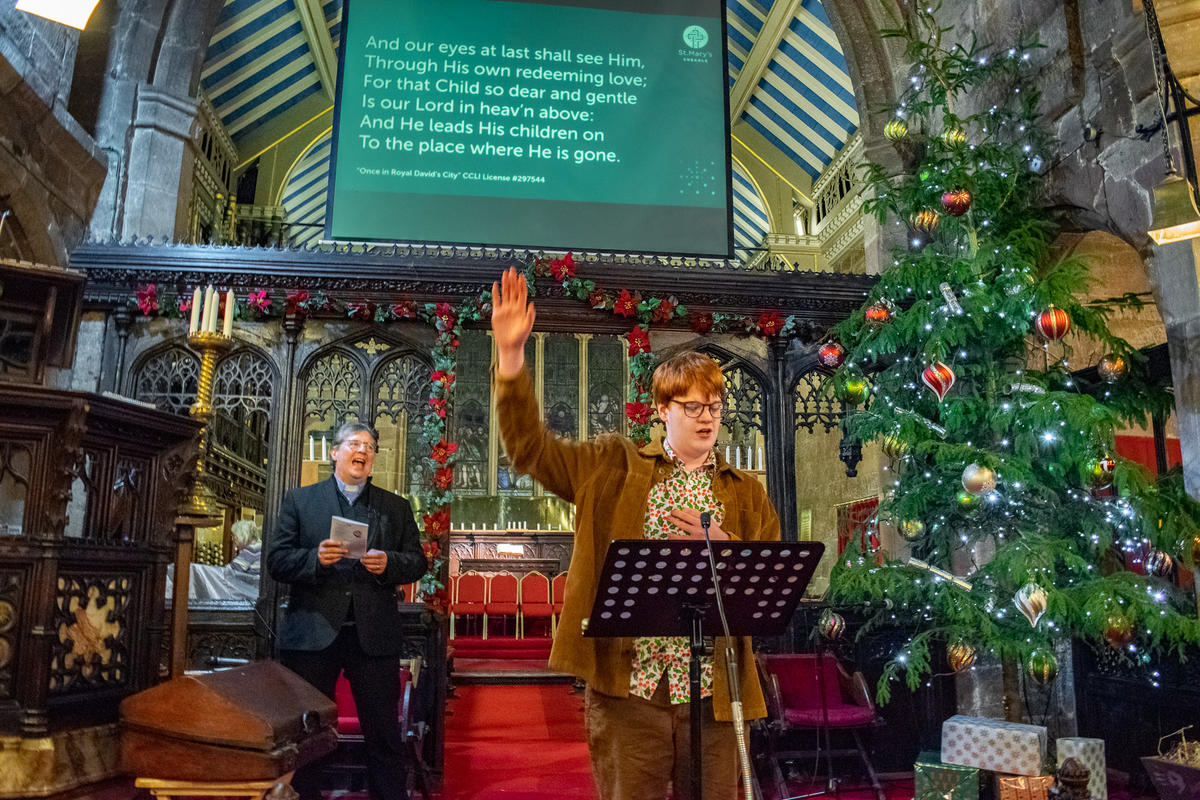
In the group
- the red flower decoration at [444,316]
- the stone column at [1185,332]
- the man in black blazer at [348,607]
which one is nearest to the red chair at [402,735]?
the man in black blazer at [348,607]

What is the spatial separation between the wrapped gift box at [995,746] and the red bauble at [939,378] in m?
1.61

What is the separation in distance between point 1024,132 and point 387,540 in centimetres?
460

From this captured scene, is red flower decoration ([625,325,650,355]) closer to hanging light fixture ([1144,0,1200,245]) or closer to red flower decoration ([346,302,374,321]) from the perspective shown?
red flower decoration ([346,302,374,321])

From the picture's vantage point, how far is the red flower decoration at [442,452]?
19.5 feet

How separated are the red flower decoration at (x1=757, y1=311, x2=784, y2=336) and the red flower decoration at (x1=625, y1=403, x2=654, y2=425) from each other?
3.50 ft

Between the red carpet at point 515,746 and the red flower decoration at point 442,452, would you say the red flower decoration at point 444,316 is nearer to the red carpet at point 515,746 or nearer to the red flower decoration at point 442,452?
the red flower decoration at point 442,452

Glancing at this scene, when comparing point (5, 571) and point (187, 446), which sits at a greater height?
point (187, 446)

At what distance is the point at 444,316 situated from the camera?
6.17 metres

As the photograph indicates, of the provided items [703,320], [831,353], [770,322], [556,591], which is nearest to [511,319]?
[831,353]

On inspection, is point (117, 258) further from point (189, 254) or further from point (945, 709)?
point (945, 709)

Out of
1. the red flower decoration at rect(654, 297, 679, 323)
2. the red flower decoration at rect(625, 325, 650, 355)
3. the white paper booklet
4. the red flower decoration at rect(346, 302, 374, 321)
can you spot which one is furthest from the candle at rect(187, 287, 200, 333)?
the red flower decoration at rect(654, 297, 679, 323)

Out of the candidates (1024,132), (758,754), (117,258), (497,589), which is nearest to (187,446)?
(758,754)

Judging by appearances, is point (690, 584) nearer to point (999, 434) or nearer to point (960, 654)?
point (960, 654)

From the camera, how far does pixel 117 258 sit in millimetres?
5906
